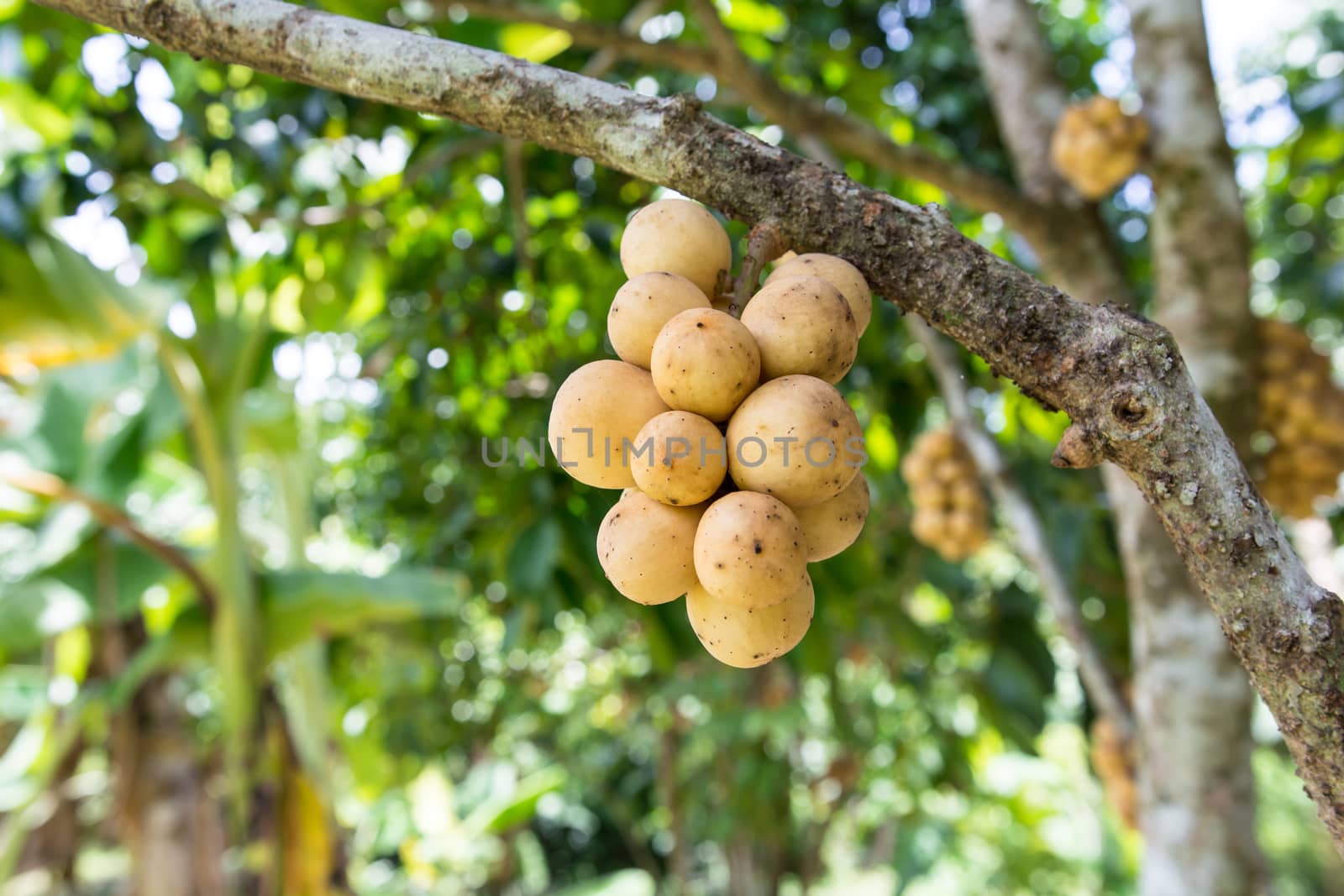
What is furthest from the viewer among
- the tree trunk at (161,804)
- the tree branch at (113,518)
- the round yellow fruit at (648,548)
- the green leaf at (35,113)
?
the tree trunk at (161,804)

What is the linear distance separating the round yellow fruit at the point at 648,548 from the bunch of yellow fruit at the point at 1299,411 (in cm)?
184

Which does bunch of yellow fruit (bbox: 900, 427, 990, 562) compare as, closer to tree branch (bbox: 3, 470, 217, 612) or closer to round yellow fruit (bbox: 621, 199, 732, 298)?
round yellow fruit (bbox: 621, 199, 732, 298)

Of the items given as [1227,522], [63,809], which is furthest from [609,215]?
[63,809]

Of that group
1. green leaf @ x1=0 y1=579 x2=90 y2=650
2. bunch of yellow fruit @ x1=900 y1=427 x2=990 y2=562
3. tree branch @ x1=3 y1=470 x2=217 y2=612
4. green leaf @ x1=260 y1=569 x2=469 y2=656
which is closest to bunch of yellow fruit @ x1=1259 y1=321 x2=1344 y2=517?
bunch of yellow fruit @ x1=900 y1=427 x2=990 y2=562

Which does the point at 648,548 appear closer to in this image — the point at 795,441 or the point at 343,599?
the point at 795,441

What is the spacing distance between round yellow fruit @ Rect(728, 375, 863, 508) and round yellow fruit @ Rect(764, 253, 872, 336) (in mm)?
87

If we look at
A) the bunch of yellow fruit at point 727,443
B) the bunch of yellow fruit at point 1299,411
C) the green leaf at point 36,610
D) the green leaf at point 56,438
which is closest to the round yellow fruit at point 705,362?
the bunch of yellow fruit at point 727,443

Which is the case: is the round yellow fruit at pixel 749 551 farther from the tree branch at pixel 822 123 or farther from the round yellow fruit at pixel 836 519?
the tree branch at pixel 822 123

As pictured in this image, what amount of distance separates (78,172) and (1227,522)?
291 cm

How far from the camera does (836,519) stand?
84 cm

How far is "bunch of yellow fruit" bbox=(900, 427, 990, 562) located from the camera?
2.65 meters

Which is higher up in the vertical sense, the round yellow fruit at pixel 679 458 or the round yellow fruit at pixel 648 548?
the round yellow fruit at pixel 679 458

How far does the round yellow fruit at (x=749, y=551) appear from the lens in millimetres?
727

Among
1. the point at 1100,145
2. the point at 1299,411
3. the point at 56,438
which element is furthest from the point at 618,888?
the point at 1100,145
